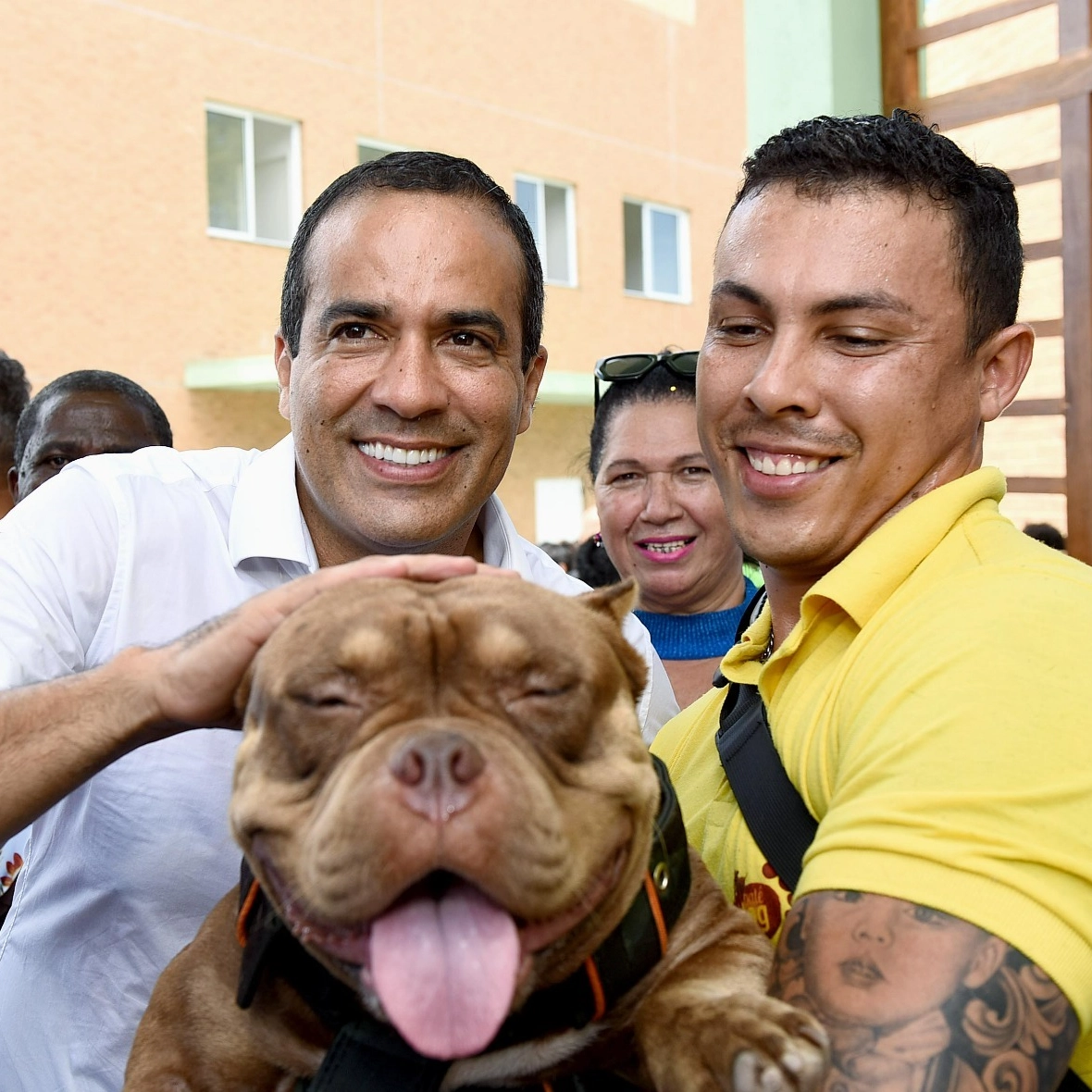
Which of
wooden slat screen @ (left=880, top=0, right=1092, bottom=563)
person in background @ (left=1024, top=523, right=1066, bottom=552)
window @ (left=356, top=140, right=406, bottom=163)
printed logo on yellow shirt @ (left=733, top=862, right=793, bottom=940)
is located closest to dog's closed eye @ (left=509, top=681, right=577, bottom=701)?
printed logo on yellow shirt @ (left=733, top=862, right=793, bottom=940)

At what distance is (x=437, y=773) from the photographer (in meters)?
1.88

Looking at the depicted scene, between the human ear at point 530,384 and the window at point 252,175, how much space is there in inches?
507

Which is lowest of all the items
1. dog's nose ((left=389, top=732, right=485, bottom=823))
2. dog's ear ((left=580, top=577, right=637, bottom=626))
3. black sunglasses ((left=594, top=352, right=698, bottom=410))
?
dog's nose ((left=389, top=732, right=485, bottom=823))

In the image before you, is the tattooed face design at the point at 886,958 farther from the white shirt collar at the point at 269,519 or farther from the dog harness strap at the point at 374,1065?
the white shirt collar at the point at 269,519

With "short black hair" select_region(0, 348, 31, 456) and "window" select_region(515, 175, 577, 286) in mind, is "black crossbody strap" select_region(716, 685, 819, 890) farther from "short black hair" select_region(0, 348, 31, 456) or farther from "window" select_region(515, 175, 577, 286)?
"window" select_region(515, 175, 577, 286)

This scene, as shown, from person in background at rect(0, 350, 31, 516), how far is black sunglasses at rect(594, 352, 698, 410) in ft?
9.17

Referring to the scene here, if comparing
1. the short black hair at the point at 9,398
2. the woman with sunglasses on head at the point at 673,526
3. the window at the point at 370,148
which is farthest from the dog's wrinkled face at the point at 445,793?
the window at the point at 370,148

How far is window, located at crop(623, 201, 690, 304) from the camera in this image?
20.8 metres

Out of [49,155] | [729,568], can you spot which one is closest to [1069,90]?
[729,568]

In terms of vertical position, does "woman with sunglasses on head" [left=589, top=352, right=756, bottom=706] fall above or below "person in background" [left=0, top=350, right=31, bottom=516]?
below

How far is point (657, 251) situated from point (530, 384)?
1800cm

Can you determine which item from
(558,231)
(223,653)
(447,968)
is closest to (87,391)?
(223,653)

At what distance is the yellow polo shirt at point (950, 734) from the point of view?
1.78 m

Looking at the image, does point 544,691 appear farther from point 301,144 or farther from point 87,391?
point 301,144
